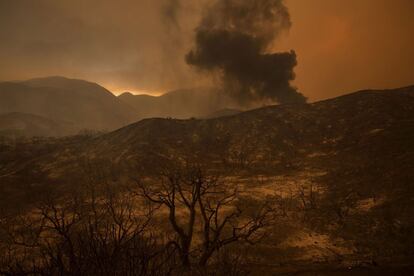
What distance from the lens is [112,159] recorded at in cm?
6419

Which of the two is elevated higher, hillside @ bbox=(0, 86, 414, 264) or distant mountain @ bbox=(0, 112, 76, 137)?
distant mountain @ bbox=(0, 112, 76, 137)

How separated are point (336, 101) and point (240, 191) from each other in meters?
53.8

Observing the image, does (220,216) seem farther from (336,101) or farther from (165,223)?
(336,101)

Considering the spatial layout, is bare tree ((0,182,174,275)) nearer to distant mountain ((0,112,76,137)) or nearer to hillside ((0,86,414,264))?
hillside ((0,86,414,264))

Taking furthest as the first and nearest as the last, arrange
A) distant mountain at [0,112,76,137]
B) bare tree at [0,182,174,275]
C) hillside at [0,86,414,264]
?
1. distant mountain at [0,112,76,137]
2. hillside at [0,86,414,264]
3. bare tree at [0,182,174,275]

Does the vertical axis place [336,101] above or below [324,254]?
above

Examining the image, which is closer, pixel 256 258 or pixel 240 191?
pixel 256 258

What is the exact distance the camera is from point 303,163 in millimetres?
59031

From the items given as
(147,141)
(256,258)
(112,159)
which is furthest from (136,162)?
(256,258)

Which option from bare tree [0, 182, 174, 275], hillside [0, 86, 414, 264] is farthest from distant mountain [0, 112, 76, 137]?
bare tree [0, 182, 174, 275]

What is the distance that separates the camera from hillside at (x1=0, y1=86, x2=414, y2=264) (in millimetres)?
30125

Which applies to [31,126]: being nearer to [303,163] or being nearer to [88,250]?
[303,163]

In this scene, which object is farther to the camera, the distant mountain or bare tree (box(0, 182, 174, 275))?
the distant mountain

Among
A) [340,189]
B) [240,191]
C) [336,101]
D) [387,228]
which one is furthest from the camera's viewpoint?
[336,101]
